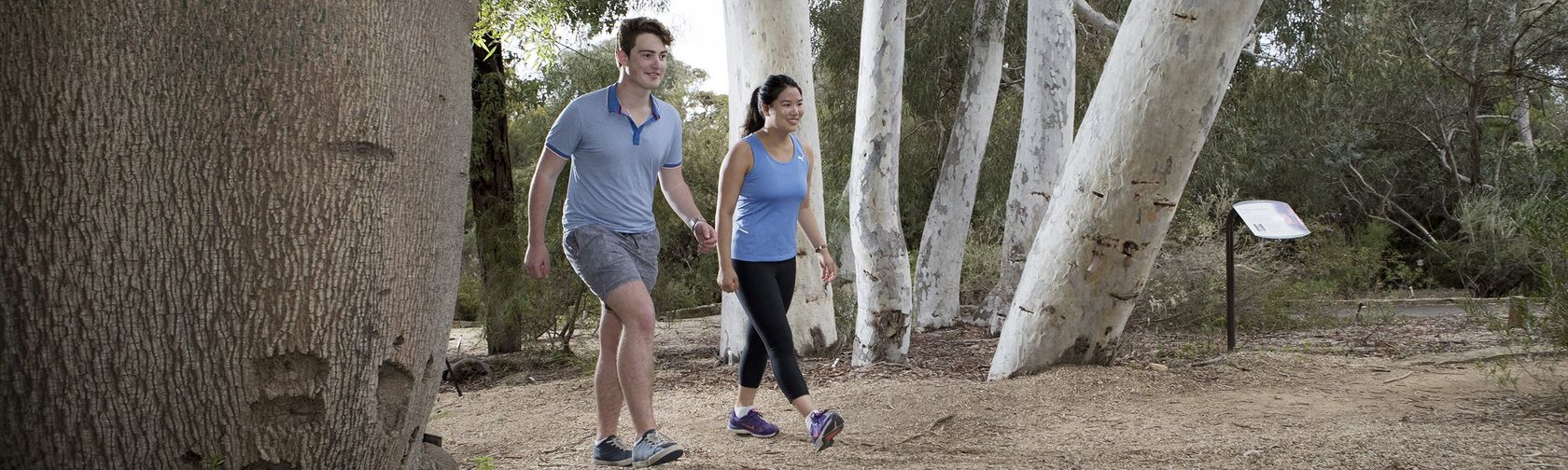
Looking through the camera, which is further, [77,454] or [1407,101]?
[1407,101]

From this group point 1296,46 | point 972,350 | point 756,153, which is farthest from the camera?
point 1296,46

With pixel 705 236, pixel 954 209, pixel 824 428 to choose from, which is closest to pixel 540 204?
pixel 705 236

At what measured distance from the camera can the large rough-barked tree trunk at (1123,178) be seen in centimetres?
473

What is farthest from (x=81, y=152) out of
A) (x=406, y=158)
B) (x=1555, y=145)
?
(x=1555, y=145)

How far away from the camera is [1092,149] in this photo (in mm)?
5070

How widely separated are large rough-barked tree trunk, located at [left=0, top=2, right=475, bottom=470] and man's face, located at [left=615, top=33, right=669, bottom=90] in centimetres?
125

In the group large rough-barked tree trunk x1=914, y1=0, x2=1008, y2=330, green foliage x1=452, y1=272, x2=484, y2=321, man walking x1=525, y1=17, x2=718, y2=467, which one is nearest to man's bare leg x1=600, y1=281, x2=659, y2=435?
man walking x1=525, y1=17, x2=718, y2=467

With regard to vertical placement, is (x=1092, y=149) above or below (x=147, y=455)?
above

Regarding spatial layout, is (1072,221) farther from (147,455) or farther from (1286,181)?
(1286,181)

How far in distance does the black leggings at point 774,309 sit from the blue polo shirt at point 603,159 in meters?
0.54

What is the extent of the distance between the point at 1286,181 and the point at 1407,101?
255 cm

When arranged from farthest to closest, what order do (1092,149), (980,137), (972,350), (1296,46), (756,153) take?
(1296,46) < (980,137) < (972,350) < (1092,149) < (756,153)

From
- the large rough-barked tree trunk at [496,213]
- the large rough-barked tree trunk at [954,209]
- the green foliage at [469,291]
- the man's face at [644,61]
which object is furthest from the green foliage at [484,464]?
the large rough-barked tree trunk at [954,209]

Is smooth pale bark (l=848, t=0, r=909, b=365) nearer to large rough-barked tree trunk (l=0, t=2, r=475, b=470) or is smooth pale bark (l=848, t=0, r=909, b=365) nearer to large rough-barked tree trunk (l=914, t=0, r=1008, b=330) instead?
large rough-barked tree trunk (l=0, t=2, r=475, b=470)
